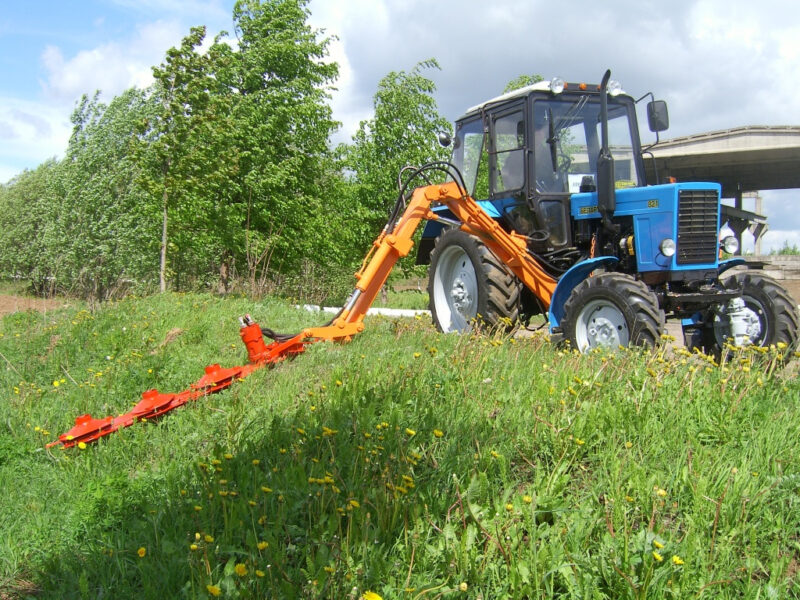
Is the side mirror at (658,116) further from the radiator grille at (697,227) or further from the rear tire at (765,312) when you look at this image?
the rear tire at (765,312)

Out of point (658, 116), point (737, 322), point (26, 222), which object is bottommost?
point (737, 322)

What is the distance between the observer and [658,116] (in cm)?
700

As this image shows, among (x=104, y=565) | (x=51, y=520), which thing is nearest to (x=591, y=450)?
(x=104, y=565)

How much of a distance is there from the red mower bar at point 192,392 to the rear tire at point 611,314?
8.09ft

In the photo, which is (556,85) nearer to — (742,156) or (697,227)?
(697,227)

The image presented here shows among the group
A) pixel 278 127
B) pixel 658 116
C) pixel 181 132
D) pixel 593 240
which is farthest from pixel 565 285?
pixel 278 127

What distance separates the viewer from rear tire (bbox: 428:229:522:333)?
283 inches

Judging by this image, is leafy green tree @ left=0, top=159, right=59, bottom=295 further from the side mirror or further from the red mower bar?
the side mirror

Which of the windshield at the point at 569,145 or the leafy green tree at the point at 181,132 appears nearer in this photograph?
the windshield at the point at 569,145

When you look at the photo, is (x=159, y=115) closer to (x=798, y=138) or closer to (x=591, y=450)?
(x=591, y=450)

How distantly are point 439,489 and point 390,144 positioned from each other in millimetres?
15622

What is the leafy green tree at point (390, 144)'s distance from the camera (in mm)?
17625

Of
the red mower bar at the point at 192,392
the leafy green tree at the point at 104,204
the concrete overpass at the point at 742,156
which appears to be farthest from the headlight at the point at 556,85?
the leafy green tree at the point at 104,204

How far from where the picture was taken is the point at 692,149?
2089 cm
